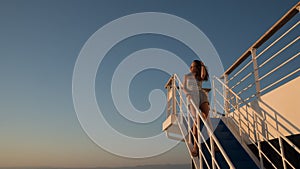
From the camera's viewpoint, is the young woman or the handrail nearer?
the handrail

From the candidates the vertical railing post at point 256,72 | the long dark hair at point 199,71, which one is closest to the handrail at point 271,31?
the vertical railing post at point 256,72

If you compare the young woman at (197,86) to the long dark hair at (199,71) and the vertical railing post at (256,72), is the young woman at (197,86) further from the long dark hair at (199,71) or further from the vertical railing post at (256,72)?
the vertical railing post at (256,72)

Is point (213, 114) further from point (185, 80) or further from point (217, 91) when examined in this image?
point (185, 80)

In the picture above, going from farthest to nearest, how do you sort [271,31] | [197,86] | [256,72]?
1. [256,72]
2. [197,86]
3. [271,31]

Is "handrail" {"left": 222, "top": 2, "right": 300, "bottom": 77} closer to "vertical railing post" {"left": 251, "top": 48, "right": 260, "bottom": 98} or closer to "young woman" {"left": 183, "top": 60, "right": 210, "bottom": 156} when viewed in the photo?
"vertical railing post" {"left": 251, "top": 48, "right": 260, "bottom": 98}

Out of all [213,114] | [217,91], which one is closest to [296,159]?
[217,91]

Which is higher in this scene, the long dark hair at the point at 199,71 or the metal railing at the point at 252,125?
the long dark hair at the point at 199,71

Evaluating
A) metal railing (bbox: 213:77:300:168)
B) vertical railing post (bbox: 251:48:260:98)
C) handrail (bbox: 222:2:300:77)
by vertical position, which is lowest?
metal railing (bbox: 213:77:300:168)

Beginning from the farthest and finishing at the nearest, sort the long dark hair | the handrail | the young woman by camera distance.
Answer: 1. the long dark hair
2. the young woman
3. the handrail

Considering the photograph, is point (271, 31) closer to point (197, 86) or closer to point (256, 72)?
point (256, 72)

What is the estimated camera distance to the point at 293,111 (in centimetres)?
301

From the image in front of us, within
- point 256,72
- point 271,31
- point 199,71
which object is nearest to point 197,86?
point 199,71

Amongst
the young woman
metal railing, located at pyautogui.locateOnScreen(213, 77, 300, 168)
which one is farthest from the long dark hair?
metal railing, located at pyautogui.locateOnScreen(213, 77, 300, 168)

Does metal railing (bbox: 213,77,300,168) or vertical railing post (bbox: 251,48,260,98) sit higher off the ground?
vertical railing post (bbox: 251,48,260,98)
